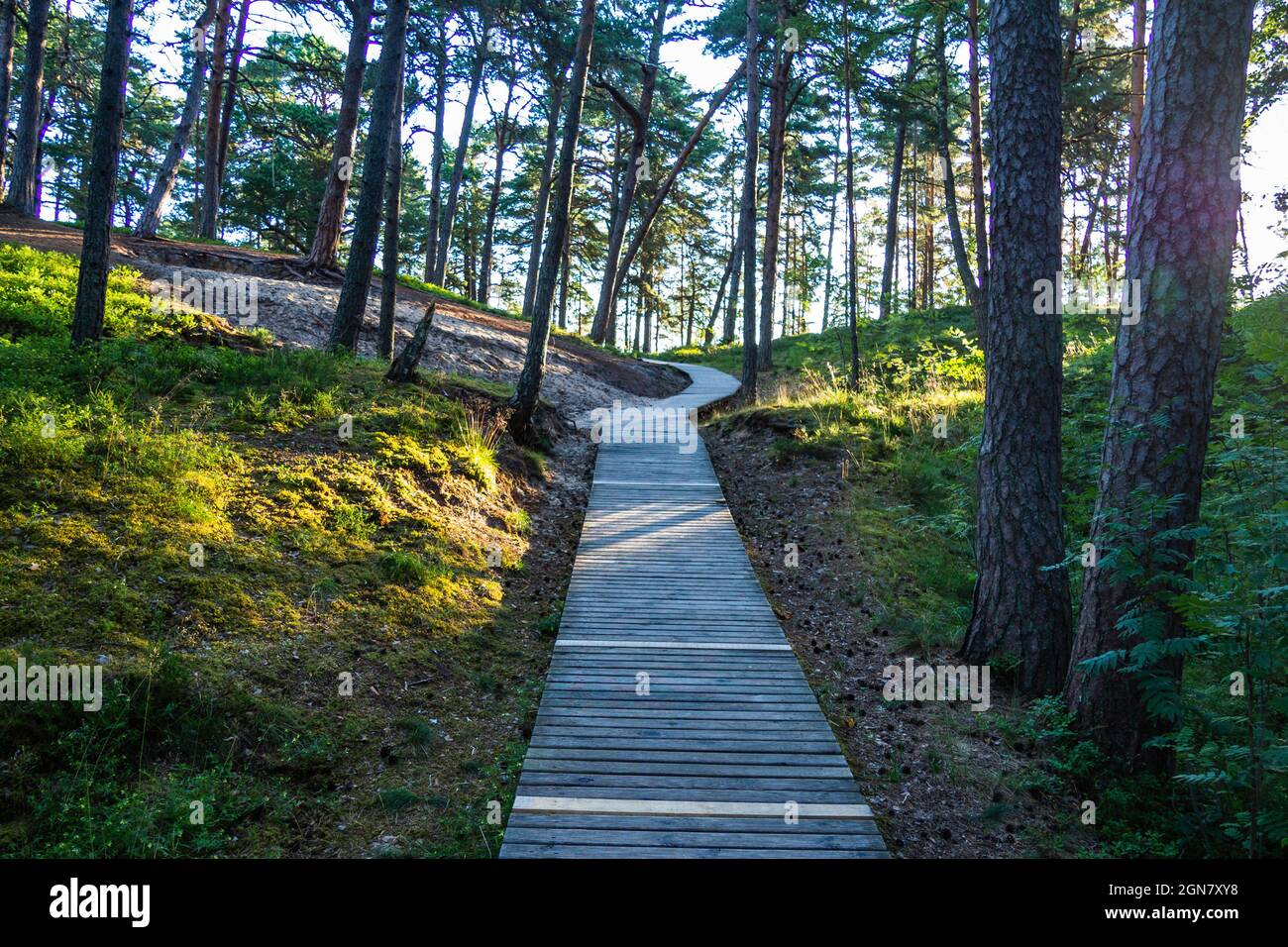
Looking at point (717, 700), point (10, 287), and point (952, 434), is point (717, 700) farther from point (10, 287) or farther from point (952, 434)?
point (10, 287)

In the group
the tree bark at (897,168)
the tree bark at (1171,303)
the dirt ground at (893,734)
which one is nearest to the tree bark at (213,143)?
the tree bark at (897,168)

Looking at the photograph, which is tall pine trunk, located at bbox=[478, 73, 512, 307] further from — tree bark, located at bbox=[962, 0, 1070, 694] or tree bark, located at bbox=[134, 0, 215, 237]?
tree bark, located at bbox=[962, 0, 1070, 694]

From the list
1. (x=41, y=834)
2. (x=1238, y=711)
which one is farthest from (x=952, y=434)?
(x=41, y=834)

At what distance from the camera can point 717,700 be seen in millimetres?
5934

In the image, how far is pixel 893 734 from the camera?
5.69 metres

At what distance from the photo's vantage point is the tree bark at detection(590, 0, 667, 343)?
78.3ft

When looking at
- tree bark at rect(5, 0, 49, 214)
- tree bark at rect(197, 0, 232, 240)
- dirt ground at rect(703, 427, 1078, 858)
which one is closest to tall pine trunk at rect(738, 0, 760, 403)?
dirt ground at rect(703, 427, 1078, 858)

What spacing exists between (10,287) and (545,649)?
32.7 feet

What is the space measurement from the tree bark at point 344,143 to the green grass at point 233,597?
731 centimetres

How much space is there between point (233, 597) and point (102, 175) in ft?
21.1

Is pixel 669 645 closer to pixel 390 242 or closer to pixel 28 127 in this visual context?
pixel 390 242

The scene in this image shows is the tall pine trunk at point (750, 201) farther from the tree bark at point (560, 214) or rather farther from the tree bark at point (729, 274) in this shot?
the tree bark at point (729, 274)
